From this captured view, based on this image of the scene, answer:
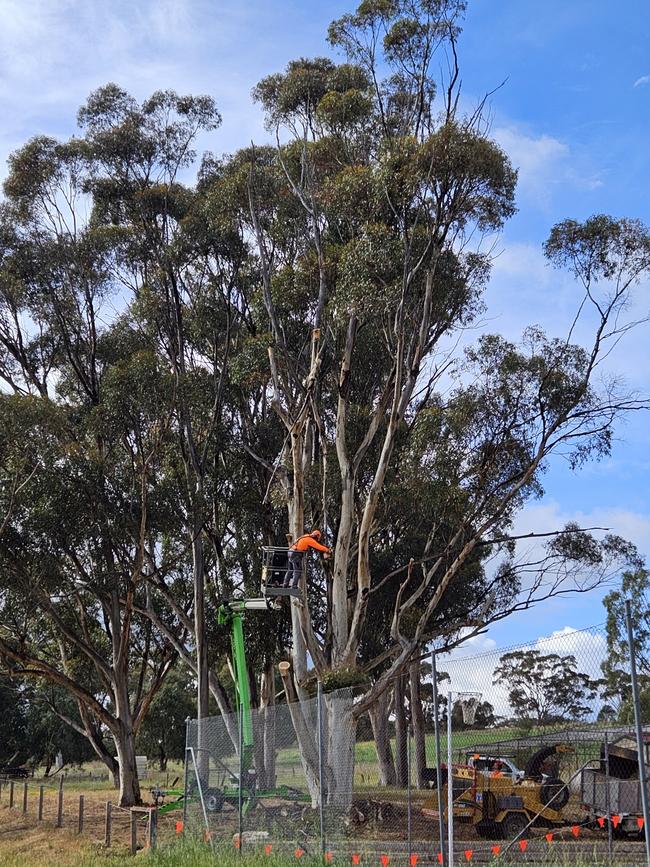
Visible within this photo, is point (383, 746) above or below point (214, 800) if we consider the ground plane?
above

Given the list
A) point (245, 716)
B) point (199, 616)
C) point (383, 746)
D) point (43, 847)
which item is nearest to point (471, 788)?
point (245, 716)

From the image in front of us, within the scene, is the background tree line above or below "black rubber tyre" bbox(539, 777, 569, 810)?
above

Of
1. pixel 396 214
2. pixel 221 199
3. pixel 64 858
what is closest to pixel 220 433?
pixel 221 199

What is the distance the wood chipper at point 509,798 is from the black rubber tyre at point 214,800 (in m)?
4.07

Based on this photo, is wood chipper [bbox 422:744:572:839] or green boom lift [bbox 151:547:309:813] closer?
wood chipper [bbox 422:744:572:839]

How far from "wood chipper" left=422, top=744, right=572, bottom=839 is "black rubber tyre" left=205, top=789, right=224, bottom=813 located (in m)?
4.07

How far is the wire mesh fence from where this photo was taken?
11852 millimetres

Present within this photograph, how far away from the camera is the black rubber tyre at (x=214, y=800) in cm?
1764

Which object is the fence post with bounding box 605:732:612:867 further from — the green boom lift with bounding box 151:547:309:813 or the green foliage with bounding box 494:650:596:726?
the green boom lift with bounding box 151:547:309:813

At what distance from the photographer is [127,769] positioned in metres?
28.9

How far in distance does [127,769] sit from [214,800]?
11.7 meters

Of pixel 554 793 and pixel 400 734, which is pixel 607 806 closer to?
pixel 554 793

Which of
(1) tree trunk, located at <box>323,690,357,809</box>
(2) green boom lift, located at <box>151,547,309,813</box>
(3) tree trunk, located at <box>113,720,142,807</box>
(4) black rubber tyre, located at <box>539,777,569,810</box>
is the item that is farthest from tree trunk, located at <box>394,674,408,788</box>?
(3) tree trunk, located at <box>113,720,142,807</box>

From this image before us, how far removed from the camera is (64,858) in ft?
57.1
